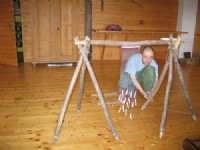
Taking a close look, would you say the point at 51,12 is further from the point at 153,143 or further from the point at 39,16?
the point at 153,143

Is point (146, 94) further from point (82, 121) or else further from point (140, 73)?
point (82, 121)

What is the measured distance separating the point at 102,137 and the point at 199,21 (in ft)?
17.5

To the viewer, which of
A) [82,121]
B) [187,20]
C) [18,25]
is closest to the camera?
[82,121]

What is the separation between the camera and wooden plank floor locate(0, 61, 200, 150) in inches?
82.0

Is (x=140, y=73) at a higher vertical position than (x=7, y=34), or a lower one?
lower

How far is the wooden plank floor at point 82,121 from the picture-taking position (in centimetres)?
208

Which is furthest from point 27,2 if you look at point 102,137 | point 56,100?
point 102,137

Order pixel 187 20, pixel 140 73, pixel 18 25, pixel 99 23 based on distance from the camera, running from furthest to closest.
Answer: pixel 187 20 → pixel 99 23 → pixel 18 25 → pixel 140 73

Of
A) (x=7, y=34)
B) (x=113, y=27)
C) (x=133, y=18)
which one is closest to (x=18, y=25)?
(x=7, y=34)

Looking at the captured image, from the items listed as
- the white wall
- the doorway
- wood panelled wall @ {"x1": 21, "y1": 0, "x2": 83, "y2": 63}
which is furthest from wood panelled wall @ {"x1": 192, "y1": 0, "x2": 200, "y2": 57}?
the doorway

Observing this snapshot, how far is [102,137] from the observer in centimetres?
220

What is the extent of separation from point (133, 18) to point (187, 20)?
156cm

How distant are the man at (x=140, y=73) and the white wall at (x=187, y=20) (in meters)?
4.01

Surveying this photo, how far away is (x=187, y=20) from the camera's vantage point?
20.7ft
